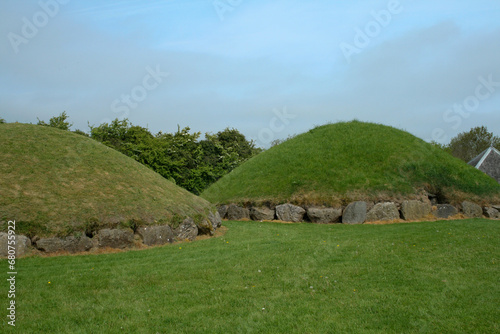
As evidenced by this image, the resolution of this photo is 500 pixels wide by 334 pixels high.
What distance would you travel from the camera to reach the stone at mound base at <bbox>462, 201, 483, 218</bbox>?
2270 cm

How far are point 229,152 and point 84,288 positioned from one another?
38.7 metres

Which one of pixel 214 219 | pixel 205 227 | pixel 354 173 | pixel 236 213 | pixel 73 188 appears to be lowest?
pixel 205 227

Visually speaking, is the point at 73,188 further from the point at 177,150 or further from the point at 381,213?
the point at 177,150

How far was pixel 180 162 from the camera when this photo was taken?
3459 cm

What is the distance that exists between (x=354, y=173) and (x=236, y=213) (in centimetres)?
801

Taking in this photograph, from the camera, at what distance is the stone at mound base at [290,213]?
2223cm

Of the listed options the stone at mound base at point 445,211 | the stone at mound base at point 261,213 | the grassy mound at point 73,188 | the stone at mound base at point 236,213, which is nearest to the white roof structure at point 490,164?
the stone at mound base at point 445,211

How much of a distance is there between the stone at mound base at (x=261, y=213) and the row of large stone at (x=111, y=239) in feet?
27.0

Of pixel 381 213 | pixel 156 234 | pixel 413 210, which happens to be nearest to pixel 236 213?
pixel 381 213

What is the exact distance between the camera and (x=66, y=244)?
1188 cm

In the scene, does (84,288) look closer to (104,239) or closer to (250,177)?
(104,239)

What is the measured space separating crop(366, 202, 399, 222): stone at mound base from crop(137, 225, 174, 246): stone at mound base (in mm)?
12105

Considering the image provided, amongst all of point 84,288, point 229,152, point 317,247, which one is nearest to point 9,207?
point 84,288
